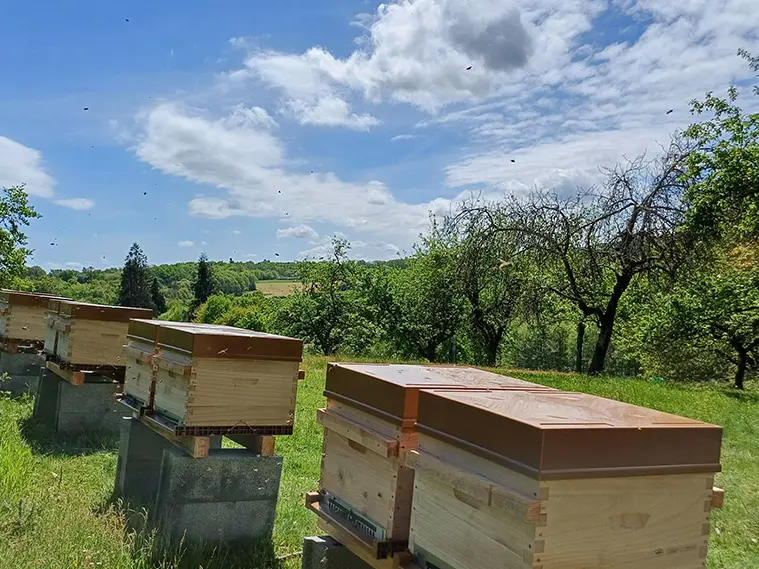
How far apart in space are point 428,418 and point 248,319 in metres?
61.0

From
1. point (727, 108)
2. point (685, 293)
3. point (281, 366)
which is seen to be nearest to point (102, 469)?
point (281, 366)

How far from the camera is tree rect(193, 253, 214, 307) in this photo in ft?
317

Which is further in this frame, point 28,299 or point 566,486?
point 28,299

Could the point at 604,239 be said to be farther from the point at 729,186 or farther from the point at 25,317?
the point at 25,317

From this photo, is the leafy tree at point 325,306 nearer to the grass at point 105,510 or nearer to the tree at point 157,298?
the grass at point 105,510

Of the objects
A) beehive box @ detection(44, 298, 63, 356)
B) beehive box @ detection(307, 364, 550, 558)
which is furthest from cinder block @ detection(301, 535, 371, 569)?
beehive box @ detection(44, 298, 63, 356)

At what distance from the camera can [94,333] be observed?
771cm

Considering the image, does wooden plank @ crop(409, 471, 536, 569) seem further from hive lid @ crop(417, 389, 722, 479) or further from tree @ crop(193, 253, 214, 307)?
tree @ crop(193, 253, 214, 307)

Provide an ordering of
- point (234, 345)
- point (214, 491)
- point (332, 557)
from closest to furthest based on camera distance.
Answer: point (332, 557) → point (234, 345) → point (214, 491)

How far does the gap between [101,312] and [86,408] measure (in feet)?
4.00

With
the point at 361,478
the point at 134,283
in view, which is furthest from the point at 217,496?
the point at 134,283

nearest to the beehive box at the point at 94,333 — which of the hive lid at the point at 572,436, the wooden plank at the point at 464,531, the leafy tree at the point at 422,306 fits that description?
the wooden plank at the point at 464,531

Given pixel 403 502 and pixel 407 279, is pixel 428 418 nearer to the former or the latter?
pixel 403 502

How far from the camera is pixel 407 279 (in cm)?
3638
